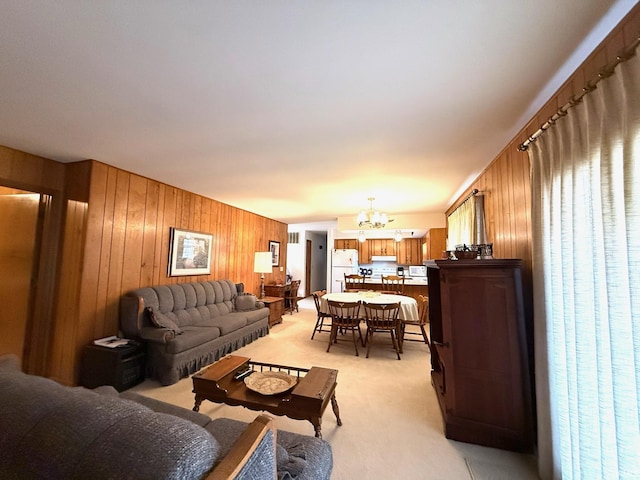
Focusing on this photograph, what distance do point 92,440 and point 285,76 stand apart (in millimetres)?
1822

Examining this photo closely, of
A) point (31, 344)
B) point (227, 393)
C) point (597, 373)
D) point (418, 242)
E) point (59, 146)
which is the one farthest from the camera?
point (418, 242)

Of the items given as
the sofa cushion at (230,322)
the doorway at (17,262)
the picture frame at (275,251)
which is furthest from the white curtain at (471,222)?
the doorway at (17,262)

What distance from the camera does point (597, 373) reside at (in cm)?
123

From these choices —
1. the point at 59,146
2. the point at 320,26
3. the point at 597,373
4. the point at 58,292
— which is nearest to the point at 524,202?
the point at 597,373

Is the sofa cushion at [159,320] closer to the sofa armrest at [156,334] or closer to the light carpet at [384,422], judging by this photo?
the sofa armrest at [156,334]

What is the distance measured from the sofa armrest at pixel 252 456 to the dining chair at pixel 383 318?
308 centimetres

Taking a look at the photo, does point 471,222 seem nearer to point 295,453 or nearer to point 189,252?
point 295,453

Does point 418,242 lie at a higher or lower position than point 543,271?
higher

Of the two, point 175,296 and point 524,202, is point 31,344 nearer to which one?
point 175,296

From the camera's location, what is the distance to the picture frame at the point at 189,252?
3971mm

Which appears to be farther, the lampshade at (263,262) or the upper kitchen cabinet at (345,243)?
the upper kitchen cabinet at (345,243)

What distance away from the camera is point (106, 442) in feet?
2.25

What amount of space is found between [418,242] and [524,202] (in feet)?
19.0

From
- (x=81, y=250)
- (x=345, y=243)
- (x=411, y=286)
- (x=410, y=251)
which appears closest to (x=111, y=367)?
(x=81, y=250)
